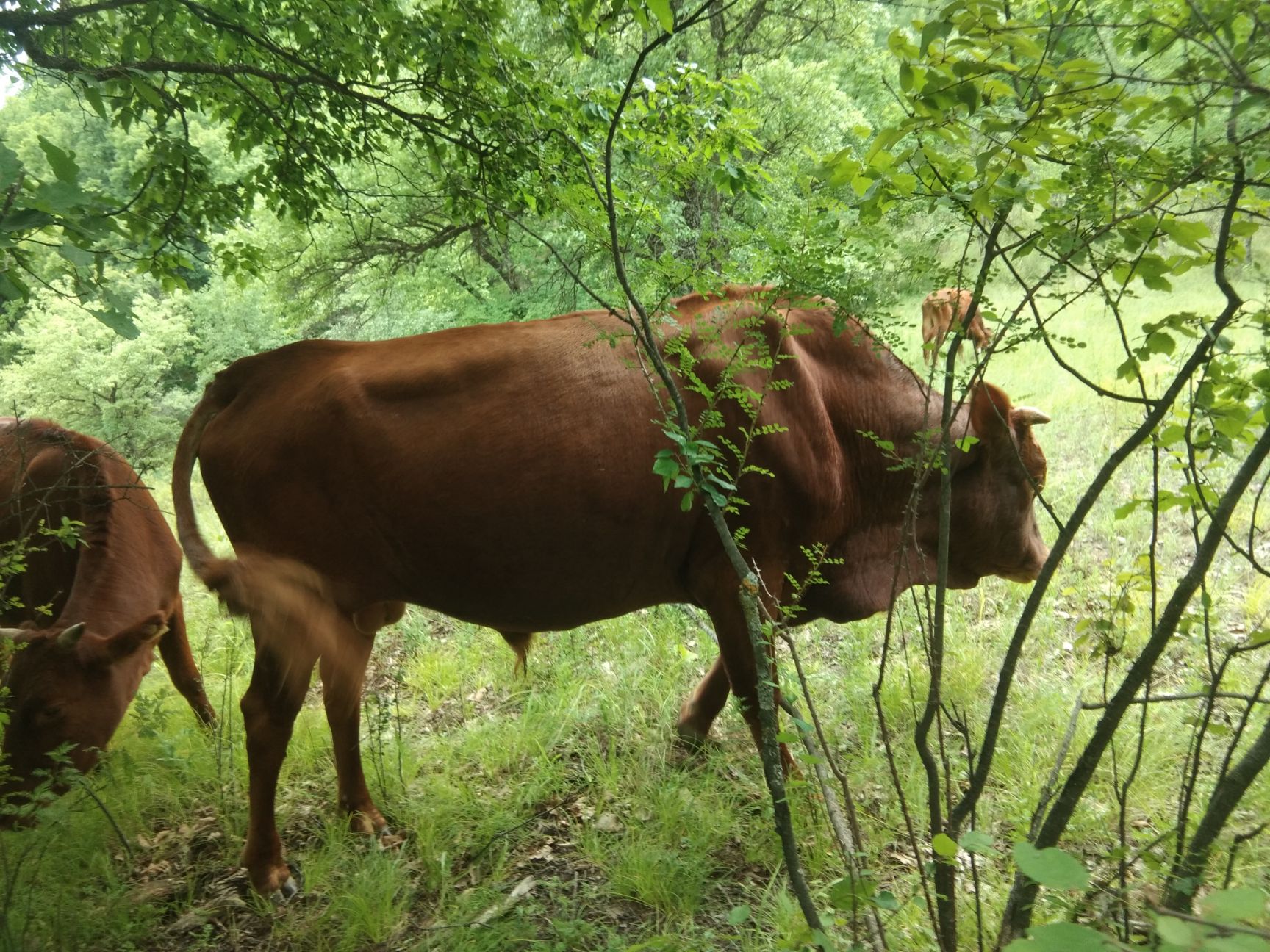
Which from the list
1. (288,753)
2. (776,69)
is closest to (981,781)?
(288,753)

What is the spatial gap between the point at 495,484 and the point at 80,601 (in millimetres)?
2023

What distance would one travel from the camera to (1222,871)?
2.43 metres

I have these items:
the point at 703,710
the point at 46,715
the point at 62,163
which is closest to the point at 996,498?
the point at 703,710

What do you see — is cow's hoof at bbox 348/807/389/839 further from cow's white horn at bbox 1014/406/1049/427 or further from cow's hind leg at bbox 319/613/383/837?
cow's white horn at bbox 1014/406/1049/427

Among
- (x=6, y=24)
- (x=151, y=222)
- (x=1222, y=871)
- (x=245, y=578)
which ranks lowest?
(x=1222, y=871)

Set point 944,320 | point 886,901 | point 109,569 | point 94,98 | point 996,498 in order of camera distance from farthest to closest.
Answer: point 109,569, point 996,498, point 94,98, point 944,320, point 886,901

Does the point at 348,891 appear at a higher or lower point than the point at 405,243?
lower

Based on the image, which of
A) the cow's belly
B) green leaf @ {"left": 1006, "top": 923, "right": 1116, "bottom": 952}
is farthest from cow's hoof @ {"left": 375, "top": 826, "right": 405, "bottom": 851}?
green leaf @ {"left": 1006, "top": 923, "right": 1116, "bottom": 952}

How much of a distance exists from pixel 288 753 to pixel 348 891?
3.70 ft

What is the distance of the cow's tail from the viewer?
2.90 m

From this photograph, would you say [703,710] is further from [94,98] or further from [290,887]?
[94,98]

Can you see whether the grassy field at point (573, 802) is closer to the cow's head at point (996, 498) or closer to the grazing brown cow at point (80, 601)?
the grazing brown cow at point (80, 601)

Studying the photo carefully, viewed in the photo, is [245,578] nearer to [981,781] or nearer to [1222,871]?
[981,781]

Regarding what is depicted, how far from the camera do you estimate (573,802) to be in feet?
11.7
